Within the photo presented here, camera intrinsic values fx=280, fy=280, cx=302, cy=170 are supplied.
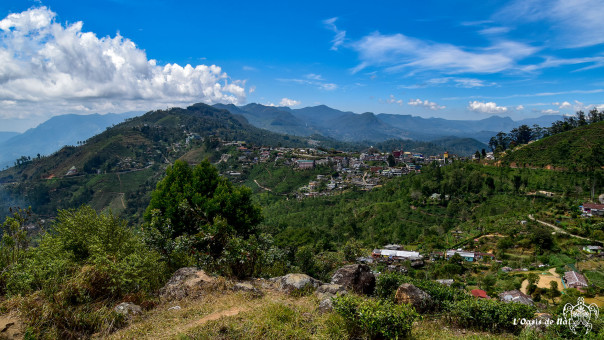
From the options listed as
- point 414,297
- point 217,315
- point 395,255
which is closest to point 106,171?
point 395,255

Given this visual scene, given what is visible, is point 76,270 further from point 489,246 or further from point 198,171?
point 489,246

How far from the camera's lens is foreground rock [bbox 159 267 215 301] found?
6.69m

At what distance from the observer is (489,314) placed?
19.6ft

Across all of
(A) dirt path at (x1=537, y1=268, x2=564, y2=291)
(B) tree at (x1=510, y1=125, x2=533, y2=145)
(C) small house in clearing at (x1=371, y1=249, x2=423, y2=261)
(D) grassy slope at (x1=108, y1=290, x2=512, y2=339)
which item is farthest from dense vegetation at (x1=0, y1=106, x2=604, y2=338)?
(B) tree at (x1=510, y1=125, x2=533, y2=145)

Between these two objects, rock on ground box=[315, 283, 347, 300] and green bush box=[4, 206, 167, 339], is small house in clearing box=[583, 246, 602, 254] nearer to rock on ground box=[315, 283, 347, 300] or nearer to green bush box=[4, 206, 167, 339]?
rock on ground box=[315, 283, 347, 300]

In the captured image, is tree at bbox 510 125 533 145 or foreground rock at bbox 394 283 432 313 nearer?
foreground rock at bbox 394 283 432 313

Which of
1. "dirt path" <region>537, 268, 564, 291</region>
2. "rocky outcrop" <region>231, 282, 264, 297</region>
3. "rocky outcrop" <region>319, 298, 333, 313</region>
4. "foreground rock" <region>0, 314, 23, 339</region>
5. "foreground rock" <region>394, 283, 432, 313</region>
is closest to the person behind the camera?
"foreground rock" <region>0, 314, 23, 339</region>

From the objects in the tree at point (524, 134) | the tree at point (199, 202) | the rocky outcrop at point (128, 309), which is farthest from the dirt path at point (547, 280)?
the tree at point (524, 134)

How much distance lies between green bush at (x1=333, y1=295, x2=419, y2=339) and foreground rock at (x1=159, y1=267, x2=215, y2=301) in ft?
11.8

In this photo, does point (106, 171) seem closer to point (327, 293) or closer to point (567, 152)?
point (327, 293)

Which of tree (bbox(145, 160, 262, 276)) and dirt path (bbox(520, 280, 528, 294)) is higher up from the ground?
tree (bbox(145, 160, 262, 276))

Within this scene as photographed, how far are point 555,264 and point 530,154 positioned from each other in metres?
32.2

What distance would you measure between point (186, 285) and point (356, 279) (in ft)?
14.3

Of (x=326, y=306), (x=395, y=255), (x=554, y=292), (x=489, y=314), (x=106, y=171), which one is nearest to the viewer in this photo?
(x=326, y=306)
